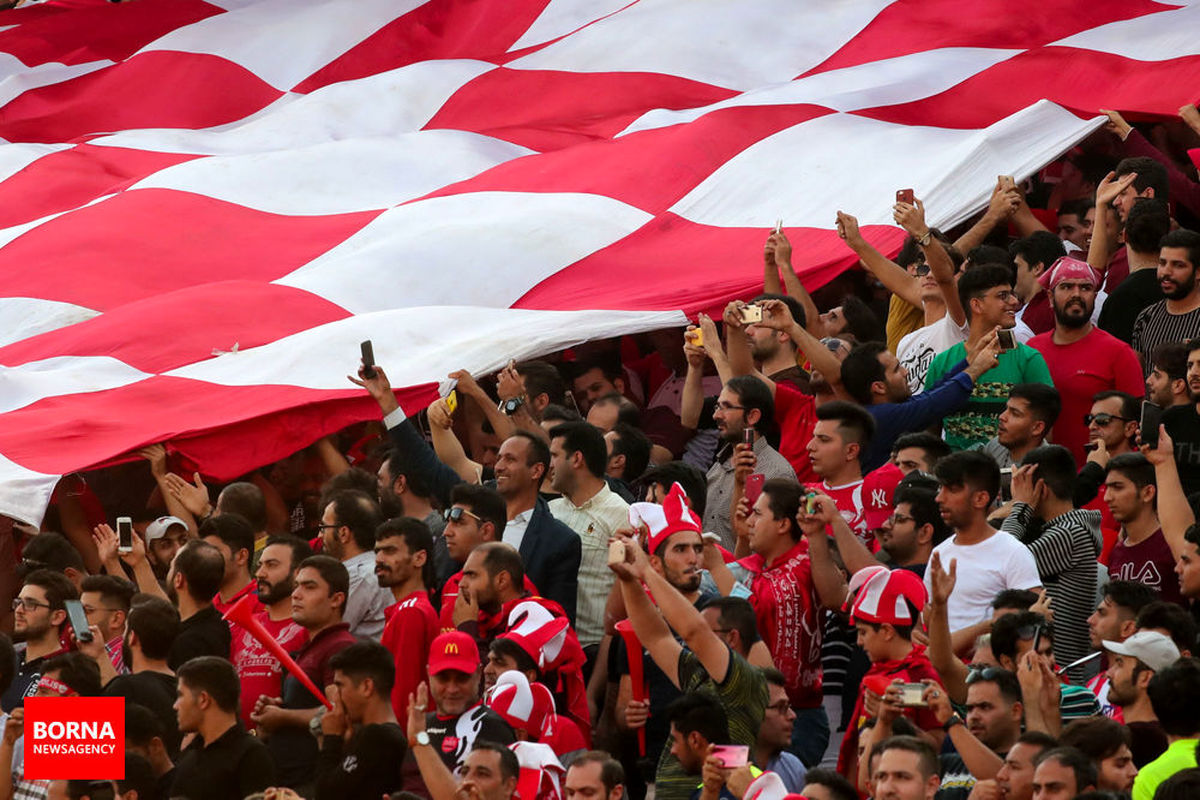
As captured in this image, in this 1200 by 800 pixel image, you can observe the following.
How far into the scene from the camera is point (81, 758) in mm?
7027

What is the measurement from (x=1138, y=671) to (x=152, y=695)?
3.19 metres

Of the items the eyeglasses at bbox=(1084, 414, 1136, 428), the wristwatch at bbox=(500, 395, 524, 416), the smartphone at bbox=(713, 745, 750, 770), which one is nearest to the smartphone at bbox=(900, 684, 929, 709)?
the smartphone at bbox=(713, 745, 750, 770)

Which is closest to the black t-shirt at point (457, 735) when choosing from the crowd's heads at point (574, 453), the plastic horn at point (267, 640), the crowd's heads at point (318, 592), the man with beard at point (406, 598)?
the plastic horn at point (267, 640)

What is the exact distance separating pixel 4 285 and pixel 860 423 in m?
4.65

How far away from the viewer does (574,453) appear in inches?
327

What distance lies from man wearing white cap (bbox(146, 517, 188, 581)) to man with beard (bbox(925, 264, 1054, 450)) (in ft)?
9.86

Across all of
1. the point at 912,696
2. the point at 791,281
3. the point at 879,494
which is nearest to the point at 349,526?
the point at 879,494

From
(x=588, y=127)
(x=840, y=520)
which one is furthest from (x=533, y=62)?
(x=840, y=520)

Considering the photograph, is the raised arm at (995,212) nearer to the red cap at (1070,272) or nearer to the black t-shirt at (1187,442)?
the red cap at (1070,272)

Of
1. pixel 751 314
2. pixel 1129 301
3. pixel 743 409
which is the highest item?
pixel 751 314

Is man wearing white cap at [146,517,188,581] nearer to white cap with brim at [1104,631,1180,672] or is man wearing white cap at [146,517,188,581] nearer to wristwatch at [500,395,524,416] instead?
wristwatch at [500,395,524,416]

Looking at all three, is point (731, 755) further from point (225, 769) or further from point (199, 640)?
point (199, 640)

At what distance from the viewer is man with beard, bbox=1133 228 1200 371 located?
869cm

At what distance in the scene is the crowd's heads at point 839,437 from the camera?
8.14 m
